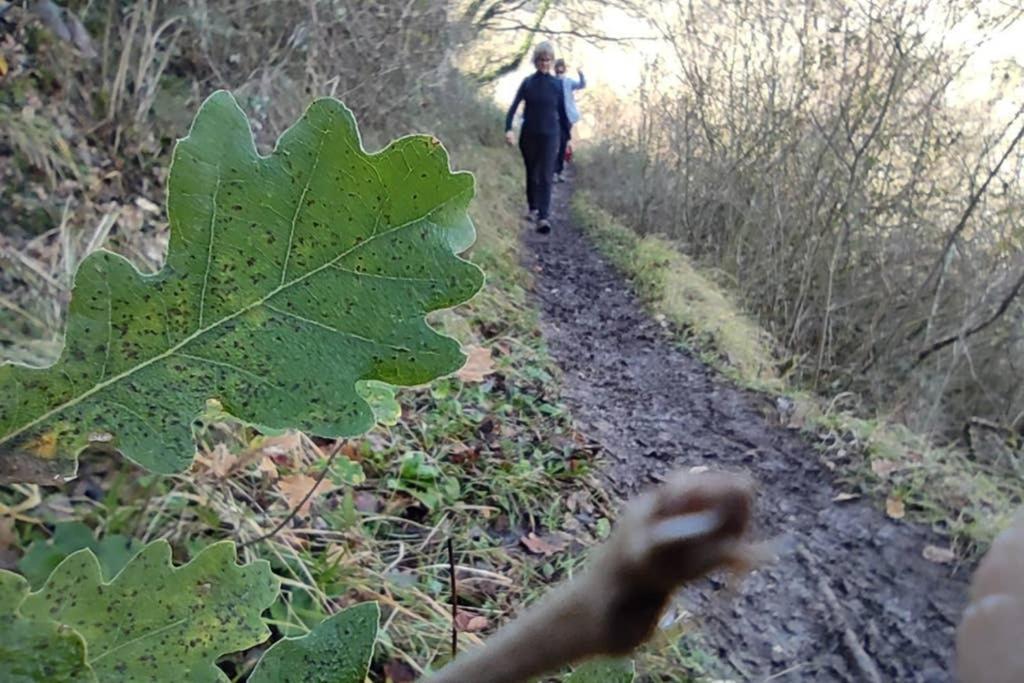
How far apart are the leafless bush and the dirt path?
1.28 metres

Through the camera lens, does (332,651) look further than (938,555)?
No

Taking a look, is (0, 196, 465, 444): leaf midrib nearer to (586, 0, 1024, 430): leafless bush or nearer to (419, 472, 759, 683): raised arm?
(419, 472, 759, 683): raised arm

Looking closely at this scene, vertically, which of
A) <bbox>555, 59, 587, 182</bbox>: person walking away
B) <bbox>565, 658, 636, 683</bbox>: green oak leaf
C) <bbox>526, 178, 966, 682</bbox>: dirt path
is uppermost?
<bbox>555, 59, 587, 182</bbox>: person walking away

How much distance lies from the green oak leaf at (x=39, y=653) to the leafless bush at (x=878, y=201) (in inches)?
206

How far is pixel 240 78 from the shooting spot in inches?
160

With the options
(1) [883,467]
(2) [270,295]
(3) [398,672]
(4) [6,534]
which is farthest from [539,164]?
(2) [270,295]

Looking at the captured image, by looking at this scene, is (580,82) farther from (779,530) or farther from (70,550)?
(70,550)

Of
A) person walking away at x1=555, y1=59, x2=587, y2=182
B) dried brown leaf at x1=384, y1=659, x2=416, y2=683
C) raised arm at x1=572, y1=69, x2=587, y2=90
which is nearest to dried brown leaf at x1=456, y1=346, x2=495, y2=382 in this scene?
dried brown leaf at x1=384, y1=659, x2=416, y2=683

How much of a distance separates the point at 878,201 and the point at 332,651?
5.97 m

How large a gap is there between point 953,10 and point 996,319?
1849 mm

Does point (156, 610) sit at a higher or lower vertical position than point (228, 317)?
lower

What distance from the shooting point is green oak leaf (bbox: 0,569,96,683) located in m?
0.26

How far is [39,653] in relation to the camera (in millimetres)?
257

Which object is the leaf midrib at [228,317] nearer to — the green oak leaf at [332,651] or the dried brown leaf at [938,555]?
the green oak leaf at [332,651]
